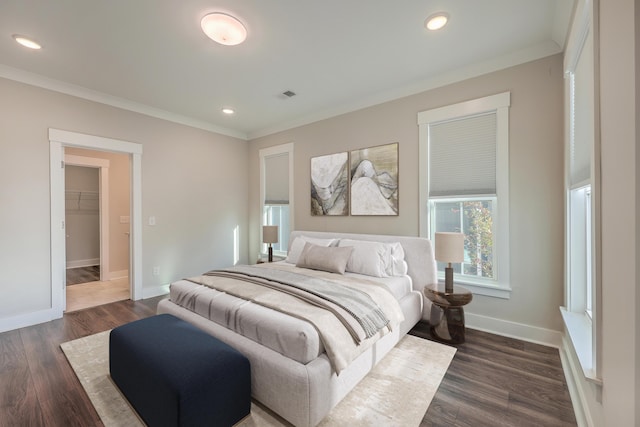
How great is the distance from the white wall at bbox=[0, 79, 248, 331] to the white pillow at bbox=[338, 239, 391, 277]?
2876mm

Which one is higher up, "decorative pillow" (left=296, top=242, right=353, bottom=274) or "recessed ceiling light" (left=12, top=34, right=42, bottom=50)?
"recessed ceiling light" (left=12, top=34, right=42, bottom=50)

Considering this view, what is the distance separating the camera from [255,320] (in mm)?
1812

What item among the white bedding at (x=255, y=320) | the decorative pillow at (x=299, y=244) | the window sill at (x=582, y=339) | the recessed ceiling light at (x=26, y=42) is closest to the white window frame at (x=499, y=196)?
the window sill at (x=582, y=339)

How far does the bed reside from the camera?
1.56 metres

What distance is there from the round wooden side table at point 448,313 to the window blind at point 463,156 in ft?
3.61

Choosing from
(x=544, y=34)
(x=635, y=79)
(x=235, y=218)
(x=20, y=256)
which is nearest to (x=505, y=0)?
(x=544, y=34)

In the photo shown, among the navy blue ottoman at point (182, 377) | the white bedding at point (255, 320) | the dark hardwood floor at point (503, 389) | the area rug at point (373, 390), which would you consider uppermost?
the white bedding at point (255, 320)

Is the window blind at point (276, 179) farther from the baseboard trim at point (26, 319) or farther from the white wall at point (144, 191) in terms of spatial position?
the baseboard trim at point (26, 319)

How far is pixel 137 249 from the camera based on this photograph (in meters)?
3.89

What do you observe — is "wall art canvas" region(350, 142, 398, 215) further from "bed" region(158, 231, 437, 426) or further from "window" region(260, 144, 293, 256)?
"window" region(260, 144, 293, 256)

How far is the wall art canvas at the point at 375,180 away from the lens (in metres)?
3.44

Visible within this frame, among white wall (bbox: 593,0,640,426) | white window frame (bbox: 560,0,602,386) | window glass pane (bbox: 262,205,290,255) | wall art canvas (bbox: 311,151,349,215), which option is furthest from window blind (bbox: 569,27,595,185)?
window glass pane (bbox: 262,205,290,255)

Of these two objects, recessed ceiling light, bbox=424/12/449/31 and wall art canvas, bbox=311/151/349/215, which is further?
wall art canvas, bbox=311/151/349/215

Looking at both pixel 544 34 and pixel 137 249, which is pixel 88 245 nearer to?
pixel 137 249
